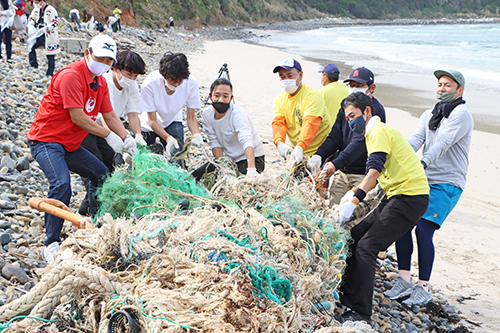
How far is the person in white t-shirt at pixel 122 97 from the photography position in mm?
3699

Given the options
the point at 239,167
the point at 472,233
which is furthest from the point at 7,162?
the point at 472,233

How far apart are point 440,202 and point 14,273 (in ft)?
10.5

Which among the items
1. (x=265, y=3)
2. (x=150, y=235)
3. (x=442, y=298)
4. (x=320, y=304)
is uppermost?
(x=265, y=3)

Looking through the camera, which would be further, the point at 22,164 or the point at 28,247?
the point at 22,164

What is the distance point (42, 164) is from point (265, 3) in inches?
2696

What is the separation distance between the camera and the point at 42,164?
2.94 m

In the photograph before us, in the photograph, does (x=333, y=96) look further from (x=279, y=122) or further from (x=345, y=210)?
(x=345, y=210)

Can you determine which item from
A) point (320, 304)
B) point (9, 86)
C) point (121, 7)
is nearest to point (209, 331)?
point (320, 304)

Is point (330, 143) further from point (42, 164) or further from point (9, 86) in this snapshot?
point (9, 86)

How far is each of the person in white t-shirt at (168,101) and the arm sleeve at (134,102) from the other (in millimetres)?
56

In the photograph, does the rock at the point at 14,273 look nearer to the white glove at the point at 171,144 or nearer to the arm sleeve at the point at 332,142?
the white glove at the point at 171,144

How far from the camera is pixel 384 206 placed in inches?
119

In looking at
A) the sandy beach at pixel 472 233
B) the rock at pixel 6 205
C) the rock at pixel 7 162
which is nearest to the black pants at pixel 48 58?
the sandy beach at pixel 472 233

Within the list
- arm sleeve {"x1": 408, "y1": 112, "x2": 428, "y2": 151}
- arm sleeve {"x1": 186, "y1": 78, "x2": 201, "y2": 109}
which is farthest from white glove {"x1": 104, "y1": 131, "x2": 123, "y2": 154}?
arm sleeve {"x1": 408, "y1": 112, "x2": 428, "y2": 151}
